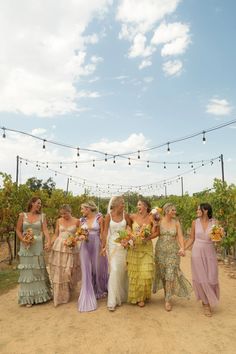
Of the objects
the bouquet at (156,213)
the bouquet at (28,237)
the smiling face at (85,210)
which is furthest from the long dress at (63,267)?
the bouquet at (156,213)

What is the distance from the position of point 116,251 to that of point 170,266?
3.09 feet

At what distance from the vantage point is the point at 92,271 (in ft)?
21.2

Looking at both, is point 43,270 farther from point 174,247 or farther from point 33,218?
point 174,247

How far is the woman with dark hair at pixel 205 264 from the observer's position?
5.66m

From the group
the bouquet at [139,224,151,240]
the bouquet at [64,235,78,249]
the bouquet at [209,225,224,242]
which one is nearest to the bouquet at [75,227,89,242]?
the bouquet at [64,235,78,249]

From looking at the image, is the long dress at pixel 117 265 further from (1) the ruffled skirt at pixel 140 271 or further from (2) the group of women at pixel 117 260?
(1) the ruffled skirt at pixel 140 271

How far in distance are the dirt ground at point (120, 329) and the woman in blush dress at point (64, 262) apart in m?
0.23

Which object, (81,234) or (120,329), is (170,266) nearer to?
(120,329)

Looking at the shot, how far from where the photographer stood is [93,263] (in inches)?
253

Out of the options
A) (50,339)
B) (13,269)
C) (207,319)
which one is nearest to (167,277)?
(207,319)

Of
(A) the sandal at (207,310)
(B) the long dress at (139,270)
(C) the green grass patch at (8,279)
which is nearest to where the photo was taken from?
(A) the sandal at (207,310)

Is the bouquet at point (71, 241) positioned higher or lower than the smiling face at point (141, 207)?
lower

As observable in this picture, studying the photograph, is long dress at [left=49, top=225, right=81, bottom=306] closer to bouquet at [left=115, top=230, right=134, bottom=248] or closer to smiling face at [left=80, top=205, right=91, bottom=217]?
smiling face at [left=80, top=205, right=91, bottom=217]

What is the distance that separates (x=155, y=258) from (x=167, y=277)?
43 cm
